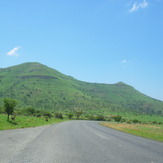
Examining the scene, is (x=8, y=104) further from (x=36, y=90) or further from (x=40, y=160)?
(x=36, y=90)

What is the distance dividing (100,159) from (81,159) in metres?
0.95

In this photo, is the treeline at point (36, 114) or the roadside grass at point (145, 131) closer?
the roadside grass at point (145, 131)

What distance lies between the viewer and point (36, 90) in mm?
194625

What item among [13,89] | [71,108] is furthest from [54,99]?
[13,89]

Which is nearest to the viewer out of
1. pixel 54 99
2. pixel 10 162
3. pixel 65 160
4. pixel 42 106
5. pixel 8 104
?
pixel 10 162

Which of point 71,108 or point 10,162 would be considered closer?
point 10,162

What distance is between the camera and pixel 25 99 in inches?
6594

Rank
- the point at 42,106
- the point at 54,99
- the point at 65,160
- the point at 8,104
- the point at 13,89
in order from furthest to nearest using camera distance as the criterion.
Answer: the point at 13,89 → the point at 54,99 → the point at 42,106 → the point at 8,104 → the point at 65,160

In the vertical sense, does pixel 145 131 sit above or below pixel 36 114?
below

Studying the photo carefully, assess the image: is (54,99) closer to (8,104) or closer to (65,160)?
(8,104)

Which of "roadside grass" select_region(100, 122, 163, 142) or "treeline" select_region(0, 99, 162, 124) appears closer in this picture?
"roadside grass" select_region(100, 122, 163, 142)

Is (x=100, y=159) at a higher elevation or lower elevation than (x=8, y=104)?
lower

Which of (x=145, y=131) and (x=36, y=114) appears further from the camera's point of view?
(x=36, y=114)

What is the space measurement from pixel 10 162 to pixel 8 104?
29.8 m
